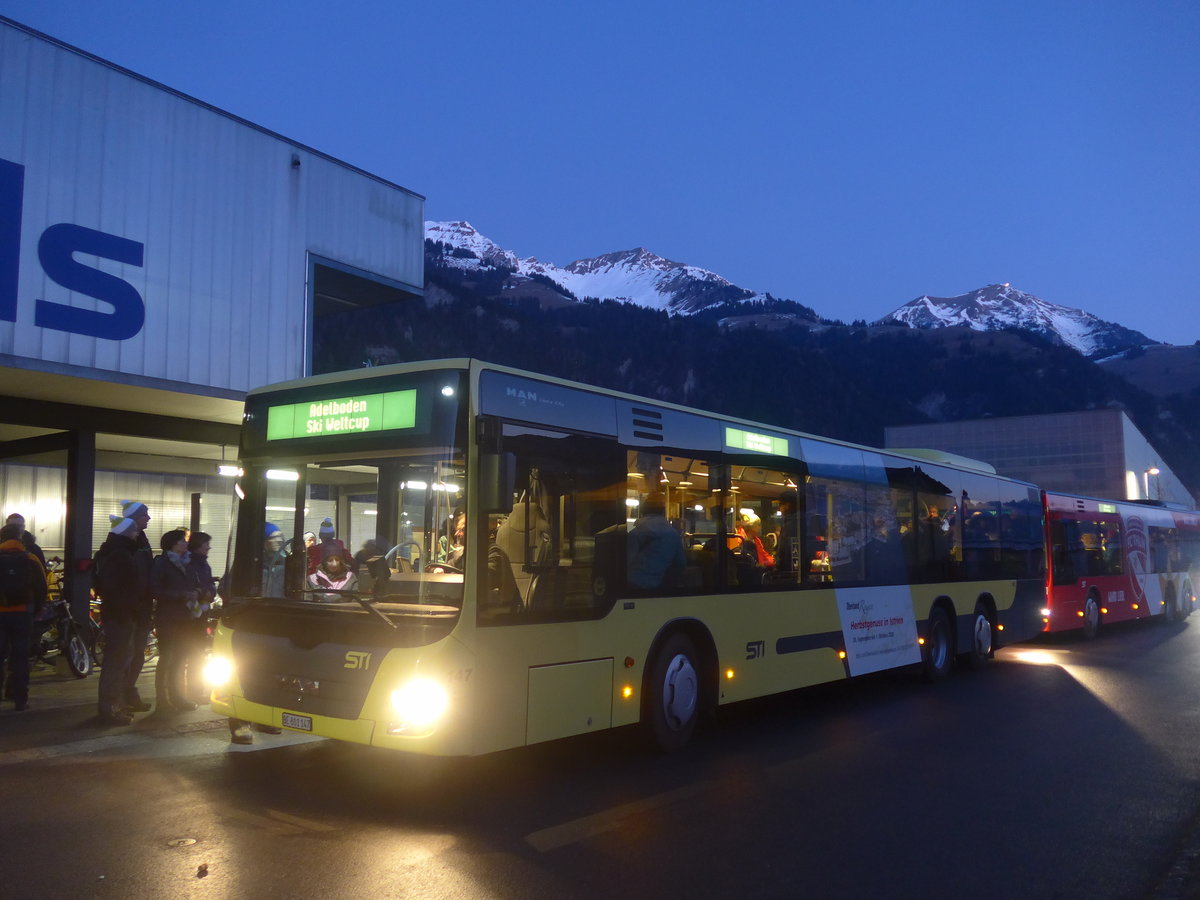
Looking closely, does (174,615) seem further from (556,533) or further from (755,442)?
(755,442)

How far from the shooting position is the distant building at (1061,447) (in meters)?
59.2

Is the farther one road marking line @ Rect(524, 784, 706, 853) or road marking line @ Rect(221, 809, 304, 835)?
road marking line @ Rect(221, 809, 304, 835)

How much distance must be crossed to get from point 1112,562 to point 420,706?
60.6ft

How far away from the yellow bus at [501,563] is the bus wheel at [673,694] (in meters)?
0.02

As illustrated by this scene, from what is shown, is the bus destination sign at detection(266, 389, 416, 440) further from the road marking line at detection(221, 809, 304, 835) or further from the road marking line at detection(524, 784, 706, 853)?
the road marking line at detection(524, 784, 706, 853)

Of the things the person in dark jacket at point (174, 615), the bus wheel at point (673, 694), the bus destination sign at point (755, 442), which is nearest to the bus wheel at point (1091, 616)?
the bus destination sign at point (755, 442)

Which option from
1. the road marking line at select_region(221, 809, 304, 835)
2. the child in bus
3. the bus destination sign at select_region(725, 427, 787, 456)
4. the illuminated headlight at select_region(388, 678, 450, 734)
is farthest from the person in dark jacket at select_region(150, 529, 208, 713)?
the bus destination sign at select_region(725, 427, 787, 456)

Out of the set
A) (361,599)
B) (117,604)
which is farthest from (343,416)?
(117,604)

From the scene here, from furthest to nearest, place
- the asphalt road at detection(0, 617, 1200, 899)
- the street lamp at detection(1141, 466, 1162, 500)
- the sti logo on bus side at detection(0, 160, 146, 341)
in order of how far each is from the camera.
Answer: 1. the street lamp at detection(1141, 466, 1162, 500)
2. the sti logo on bus side at detection(0, 160, 146, 341)
3. the asphalt road at detection(0, 617, 1200, 899)

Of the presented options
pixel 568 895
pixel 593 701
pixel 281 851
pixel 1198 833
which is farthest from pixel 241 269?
pixel 1198 833

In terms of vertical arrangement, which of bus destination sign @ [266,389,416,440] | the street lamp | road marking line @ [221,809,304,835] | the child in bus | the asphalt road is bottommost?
the asphalt road

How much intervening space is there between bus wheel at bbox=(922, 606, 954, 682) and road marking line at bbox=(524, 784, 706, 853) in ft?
21.0

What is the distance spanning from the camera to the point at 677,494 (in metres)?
8.04

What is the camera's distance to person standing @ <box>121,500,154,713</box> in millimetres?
8844
